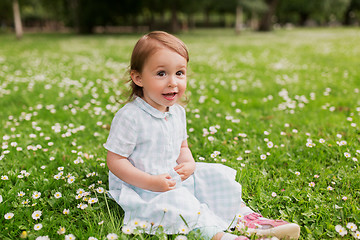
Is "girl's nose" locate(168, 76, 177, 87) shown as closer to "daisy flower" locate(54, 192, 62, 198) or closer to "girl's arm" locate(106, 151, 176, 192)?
"girl's arm" locate(106, 151, 176, 192)

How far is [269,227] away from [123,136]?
120 centimetres

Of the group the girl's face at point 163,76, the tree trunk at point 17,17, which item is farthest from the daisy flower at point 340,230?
the tree trunk at point 17,17

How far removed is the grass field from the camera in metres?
2.27

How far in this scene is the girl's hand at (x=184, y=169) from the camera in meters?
2.26

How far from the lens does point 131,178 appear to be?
2.08 metres

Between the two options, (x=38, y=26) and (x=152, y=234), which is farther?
(x=38, y=26)

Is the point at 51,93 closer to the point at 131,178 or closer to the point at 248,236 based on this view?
the point at 131,178

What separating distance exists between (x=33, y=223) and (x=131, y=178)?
2.66 ft

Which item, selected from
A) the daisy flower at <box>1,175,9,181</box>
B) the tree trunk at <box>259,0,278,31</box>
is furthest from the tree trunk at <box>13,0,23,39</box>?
the tree trunk at <box>259,0,278,31</box>

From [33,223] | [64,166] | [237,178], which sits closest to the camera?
[33,223]

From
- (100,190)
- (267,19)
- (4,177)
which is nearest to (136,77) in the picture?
(100,190)

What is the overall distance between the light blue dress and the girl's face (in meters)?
0.15

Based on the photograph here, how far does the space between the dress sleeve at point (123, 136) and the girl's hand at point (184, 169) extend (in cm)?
41

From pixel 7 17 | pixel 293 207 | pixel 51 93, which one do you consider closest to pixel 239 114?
pixel 293 207
